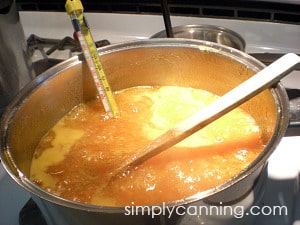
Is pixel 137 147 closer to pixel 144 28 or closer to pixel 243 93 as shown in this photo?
pixel 243 93

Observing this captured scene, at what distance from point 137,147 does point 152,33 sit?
647 millimetres

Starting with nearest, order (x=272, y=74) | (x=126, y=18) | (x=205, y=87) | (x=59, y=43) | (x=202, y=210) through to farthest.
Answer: (x=202, y=210) < (x=272, y=74) < (x=205, y=87) < (x=59, y=43) < (x=126, y=18)

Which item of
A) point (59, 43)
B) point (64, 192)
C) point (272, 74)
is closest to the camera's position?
point (272, 74)

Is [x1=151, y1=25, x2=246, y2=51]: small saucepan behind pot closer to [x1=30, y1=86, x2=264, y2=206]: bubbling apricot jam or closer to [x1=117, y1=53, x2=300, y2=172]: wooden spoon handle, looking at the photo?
[x1=30, y1=86, x2=264, y2=206]: bubbling apricot jam

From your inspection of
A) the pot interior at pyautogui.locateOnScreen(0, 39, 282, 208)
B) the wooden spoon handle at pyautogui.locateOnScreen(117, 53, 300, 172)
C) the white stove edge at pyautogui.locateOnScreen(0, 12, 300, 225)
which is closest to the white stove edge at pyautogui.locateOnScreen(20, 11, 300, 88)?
the white stove edge at pyautogui.locateOnScreen(0, 12, 300, 225)

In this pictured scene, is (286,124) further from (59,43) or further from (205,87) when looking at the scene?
(59,43)

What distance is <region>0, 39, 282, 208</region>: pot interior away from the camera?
2.85 feet

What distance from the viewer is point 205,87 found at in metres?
1.09

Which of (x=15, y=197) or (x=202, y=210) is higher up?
(x=202, y=210)

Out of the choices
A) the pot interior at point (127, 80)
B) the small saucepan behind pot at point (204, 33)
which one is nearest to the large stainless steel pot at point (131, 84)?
the pot interior at point (127, 80)

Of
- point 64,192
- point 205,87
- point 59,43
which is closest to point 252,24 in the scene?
point 205,87

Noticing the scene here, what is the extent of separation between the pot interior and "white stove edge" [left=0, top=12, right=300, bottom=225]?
6cm

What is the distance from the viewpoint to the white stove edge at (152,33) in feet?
2.85

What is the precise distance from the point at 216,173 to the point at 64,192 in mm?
334
